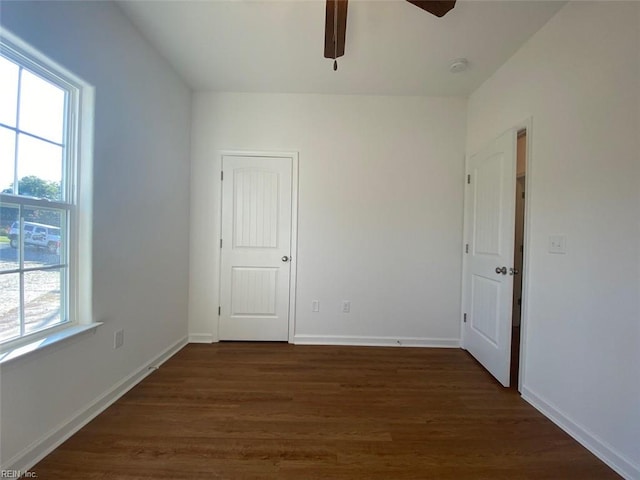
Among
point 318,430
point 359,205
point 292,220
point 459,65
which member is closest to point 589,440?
point 318,430

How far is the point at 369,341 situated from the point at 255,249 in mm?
1544

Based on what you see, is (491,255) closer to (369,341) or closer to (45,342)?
(369,341)

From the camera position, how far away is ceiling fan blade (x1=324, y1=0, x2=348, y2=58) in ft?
4.42

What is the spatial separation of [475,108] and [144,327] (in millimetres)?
3559

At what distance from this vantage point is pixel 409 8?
5.49 feet

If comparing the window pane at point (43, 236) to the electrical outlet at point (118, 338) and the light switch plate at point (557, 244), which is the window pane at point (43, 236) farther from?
the light switch plate at point (557, 244)

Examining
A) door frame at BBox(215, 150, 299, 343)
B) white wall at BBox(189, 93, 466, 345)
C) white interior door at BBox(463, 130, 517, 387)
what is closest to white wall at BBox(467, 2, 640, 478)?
white interior door at BBox(463, 130, 517, 387)

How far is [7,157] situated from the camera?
1225 mm

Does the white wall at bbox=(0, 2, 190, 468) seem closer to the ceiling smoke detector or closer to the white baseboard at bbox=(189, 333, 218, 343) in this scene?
the white baseboard at bbox=(189, 333, 218, 343)

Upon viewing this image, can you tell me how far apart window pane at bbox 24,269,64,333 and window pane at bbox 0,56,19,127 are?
738mm

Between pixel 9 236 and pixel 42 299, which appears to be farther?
pixel 42 299

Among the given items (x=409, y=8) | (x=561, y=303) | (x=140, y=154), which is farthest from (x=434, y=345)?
(x=140, y=154)

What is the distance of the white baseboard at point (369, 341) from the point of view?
2.77 m

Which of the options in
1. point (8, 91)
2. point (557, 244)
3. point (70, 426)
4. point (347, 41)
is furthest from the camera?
point (347, 41)
